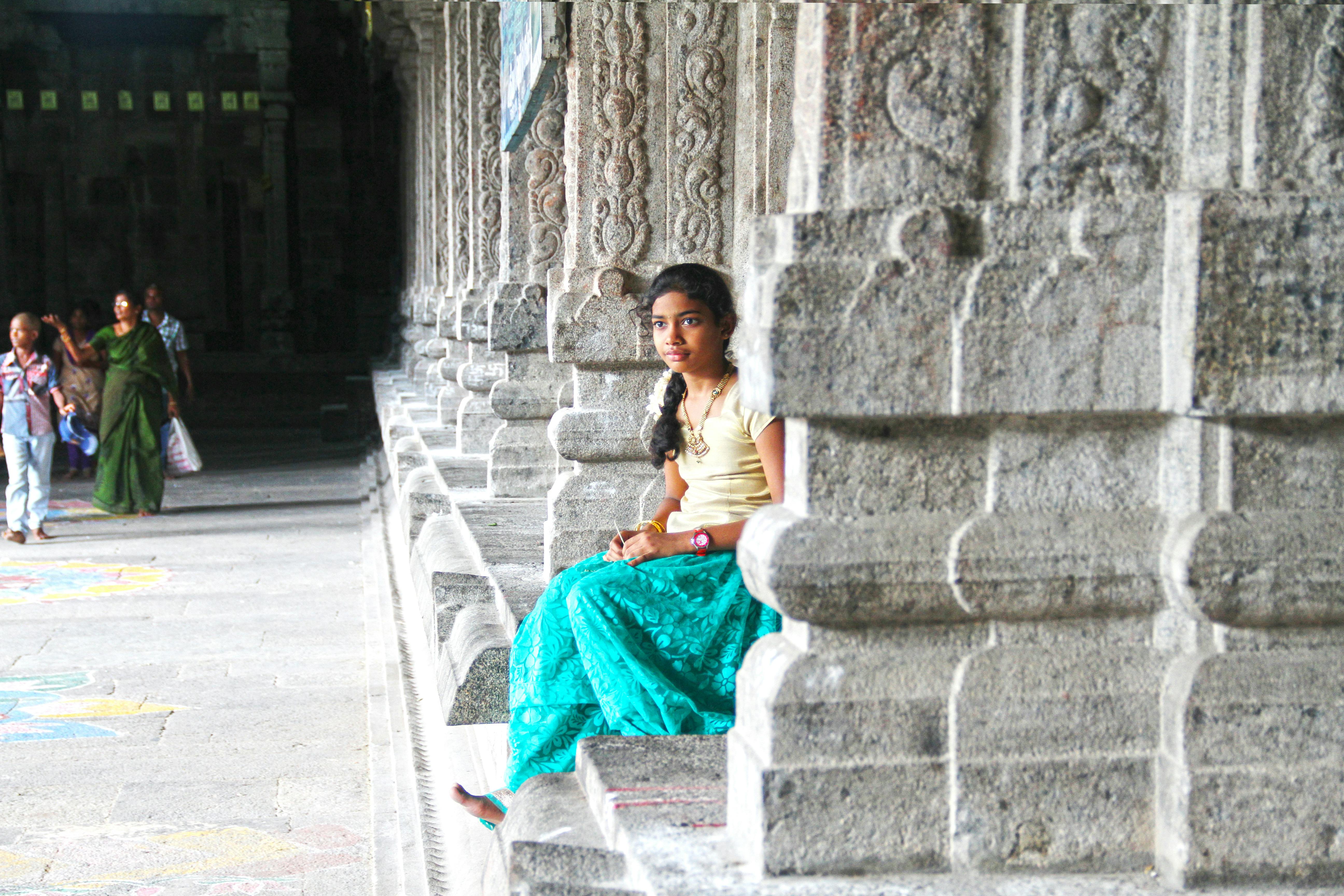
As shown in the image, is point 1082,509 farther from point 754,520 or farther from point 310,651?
point 310,651

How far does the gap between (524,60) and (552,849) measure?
3144 mm

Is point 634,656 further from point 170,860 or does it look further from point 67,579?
point 67,579

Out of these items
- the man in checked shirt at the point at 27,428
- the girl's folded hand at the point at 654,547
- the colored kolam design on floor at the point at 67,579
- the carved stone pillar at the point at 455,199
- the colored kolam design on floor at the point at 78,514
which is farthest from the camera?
the colored kolam design on floor at the point at 78,514

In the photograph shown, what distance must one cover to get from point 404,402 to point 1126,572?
9824mm

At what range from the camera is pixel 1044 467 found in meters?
1.80

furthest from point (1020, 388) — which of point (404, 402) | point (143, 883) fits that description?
point (404, 402)

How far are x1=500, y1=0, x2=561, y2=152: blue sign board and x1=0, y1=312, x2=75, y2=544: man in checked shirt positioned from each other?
15.9 ft

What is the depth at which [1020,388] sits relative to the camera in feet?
5.70

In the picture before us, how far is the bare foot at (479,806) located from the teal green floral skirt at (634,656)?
0.11 meters

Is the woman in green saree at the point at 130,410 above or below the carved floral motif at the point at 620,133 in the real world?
below

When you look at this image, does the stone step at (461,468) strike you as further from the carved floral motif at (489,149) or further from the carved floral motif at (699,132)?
the carved floral motif at (699,132)

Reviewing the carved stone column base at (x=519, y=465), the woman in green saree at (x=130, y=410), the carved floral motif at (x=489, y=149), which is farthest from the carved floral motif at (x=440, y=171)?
the carved stone column base at (x=519, y=465)

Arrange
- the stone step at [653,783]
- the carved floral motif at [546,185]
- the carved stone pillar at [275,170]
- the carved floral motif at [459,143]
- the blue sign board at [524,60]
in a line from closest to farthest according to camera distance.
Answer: the stone step at [653,783], the blue sign board at [524,60], the carved floral motif at [546,185], the carved floral motif at [459,143], the carved stone pillar at [275,170]

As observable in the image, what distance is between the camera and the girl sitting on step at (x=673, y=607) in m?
2.64
